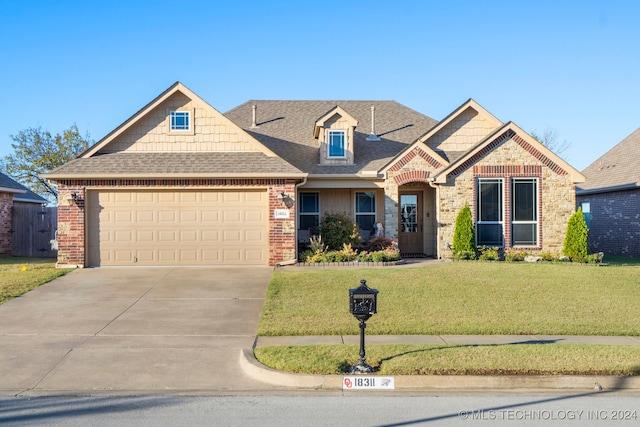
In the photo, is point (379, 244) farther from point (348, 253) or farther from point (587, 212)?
point (587, 212)

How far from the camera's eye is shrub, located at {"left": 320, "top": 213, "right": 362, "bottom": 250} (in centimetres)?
1702

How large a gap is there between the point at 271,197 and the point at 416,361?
9789 mm

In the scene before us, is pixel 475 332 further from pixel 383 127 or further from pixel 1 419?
pixel 383 127

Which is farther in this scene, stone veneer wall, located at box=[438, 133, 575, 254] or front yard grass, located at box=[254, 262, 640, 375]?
stone veneer wall, located at box=[438, 133, 575, 254]

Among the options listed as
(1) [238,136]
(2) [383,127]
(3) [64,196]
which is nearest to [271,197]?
(1) [238,136]

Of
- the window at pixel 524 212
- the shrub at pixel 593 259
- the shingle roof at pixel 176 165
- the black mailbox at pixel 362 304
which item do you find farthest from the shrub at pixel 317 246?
the black mailbox at pixel 362 304

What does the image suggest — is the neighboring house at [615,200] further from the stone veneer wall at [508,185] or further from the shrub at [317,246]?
the shrub at [317,246]

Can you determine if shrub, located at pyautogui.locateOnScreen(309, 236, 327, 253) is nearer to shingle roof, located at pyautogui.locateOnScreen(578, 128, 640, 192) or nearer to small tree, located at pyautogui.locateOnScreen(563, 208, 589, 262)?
small tree, located at pyautogui.locateOnScreen(563, 208, 589, 262)

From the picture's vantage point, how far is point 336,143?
1923 cm

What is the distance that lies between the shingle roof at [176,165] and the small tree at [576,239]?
8.78 metres

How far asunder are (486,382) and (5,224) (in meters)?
20.5

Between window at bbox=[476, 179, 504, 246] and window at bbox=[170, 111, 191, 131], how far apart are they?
9.69 metres

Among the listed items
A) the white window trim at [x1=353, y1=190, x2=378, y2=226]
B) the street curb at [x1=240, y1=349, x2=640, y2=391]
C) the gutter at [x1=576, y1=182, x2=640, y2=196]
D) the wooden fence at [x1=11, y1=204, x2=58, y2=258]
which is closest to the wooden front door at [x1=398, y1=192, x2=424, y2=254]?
the white window trim at [x1=353, y1=190, x2=378, y2=226]

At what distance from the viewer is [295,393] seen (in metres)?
6.54
